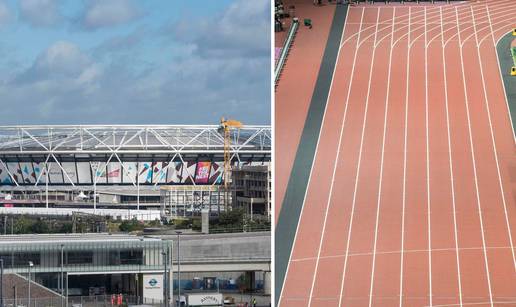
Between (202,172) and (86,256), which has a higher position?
(202,172)

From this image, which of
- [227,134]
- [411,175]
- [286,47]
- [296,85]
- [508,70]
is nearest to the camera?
[411,175]

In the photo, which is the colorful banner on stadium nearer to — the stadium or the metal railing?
the stadium

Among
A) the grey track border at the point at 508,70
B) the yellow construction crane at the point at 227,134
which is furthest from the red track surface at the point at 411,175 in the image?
the yellow construction crane at the point at 227,134

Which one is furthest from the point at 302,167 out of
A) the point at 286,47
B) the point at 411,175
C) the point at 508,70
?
the point at 508,70

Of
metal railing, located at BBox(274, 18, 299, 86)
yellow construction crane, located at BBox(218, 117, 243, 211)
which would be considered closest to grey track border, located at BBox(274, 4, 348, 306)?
metal railing, located at BBox(274, 18, 299, 86)

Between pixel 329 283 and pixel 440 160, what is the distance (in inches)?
74.0

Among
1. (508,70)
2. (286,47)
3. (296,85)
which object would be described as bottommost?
(296,85)

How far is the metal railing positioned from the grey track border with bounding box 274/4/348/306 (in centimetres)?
31

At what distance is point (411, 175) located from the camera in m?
9.50

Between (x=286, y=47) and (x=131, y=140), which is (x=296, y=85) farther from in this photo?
(x=131, y=140)

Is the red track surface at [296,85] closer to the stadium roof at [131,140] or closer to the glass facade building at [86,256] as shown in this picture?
the glass facade building at [86,256]

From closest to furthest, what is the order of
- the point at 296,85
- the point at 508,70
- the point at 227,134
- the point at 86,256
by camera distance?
the point at 296,85, the point at 508,70, the point at 86,256, the point at 227,134

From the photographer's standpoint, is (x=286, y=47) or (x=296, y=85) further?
(x=286, y=47)

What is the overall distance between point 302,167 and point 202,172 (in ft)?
97.5
